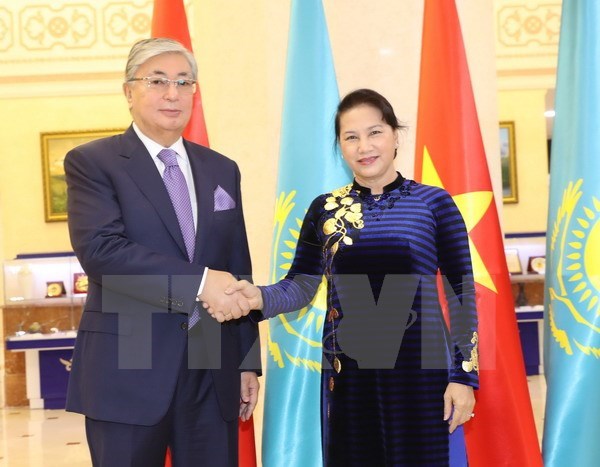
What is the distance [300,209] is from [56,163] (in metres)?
9.74

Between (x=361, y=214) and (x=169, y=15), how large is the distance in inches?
69.4

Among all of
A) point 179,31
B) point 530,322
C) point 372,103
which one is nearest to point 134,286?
point 372,103

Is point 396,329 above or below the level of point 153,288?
below

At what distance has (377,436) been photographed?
2.52 m

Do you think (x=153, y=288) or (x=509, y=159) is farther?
(x=509, y=159)

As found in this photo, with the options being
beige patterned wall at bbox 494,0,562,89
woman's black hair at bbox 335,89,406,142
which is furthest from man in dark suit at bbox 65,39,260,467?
beige patterned wall at bbox 494,0,562,89

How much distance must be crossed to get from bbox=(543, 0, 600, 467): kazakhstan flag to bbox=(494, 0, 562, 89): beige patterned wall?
27.0 ft

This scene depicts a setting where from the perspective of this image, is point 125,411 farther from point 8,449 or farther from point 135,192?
point 8,449

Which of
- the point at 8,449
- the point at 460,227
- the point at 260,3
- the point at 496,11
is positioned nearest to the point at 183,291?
the point at 460,227

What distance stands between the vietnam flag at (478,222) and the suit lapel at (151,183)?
47.7 inches

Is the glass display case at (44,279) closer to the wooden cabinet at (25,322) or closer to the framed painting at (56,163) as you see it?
the wooden cabinet at (25,322)

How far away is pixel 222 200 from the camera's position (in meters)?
2.78

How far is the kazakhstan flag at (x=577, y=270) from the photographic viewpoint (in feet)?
10.7

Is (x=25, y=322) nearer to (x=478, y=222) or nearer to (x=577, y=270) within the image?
(x=478, y=222)
